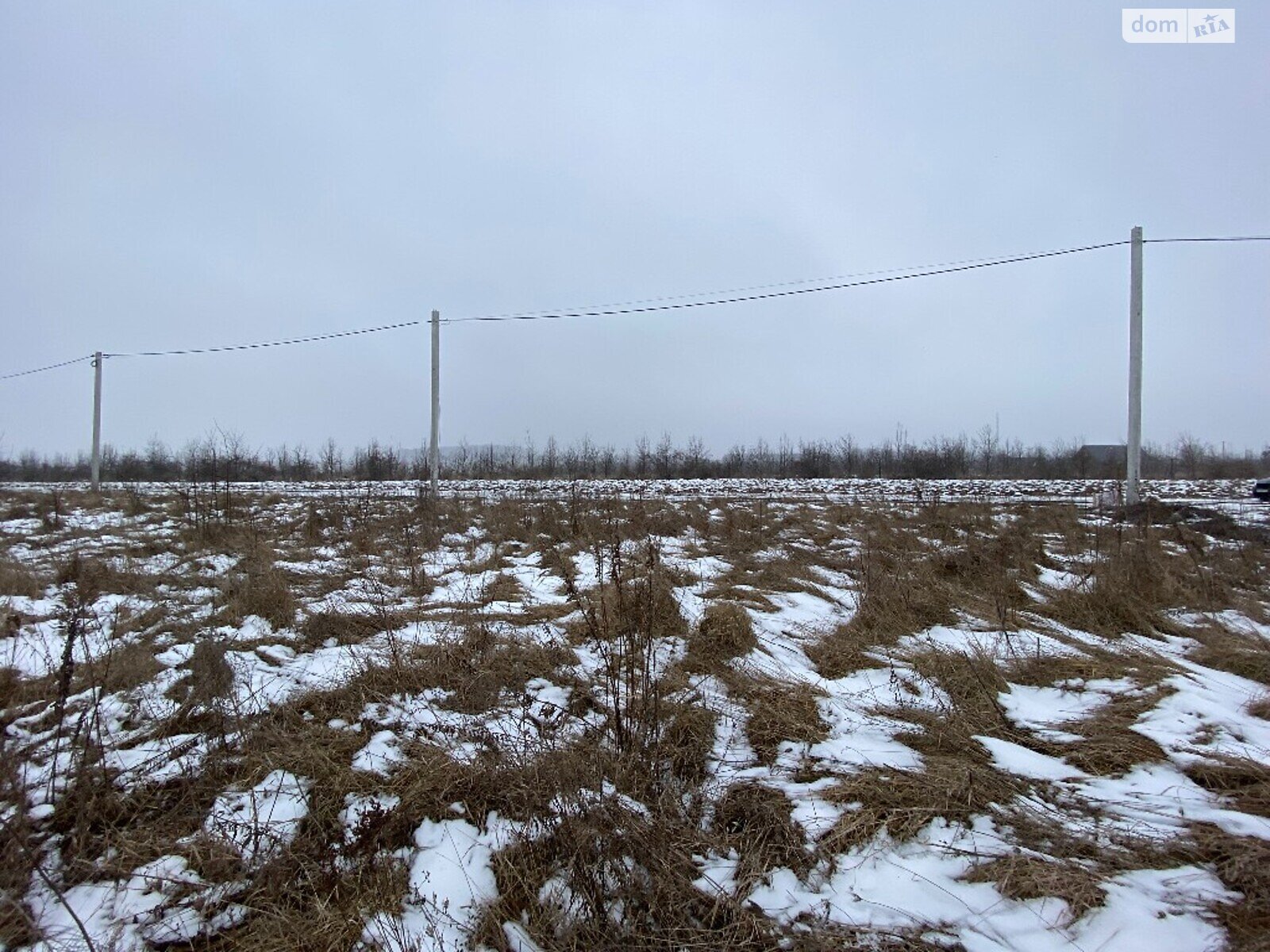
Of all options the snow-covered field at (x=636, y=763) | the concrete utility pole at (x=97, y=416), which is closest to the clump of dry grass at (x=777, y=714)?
the snow-covered field at (x=636, y=763)

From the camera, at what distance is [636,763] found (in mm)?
2893

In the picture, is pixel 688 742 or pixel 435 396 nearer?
pixel 688 742

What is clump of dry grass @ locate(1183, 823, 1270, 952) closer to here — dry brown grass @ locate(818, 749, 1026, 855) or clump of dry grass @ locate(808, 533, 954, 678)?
dry brown grass @ locate(818, 749, 1026, 855)

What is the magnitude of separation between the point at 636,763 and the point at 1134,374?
15.1 meters

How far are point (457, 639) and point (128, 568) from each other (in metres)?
4.82

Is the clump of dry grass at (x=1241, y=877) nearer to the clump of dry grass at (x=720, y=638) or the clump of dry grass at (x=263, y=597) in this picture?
the clump of dry grass at (x=720, y=638)

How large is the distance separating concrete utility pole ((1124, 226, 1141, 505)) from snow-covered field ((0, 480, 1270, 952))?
766 centimetres

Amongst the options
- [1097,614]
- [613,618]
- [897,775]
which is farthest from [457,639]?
[1097,614]

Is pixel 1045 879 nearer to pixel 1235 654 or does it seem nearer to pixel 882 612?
pixel 882 612

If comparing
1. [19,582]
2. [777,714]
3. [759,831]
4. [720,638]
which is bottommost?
[759,831]

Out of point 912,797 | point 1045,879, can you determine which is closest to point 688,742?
point 912,797

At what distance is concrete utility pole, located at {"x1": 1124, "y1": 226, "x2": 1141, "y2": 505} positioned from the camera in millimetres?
12445

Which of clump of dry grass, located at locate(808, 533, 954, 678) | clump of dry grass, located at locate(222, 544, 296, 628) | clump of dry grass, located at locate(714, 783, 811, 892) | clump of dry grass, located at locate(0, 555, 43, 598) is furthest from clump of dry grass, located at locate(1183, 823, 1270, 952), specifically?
clump of dry grass, located at locate(0, 555, 43, 598)

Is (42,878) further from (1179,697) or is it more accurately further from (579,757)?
(1179,697)
